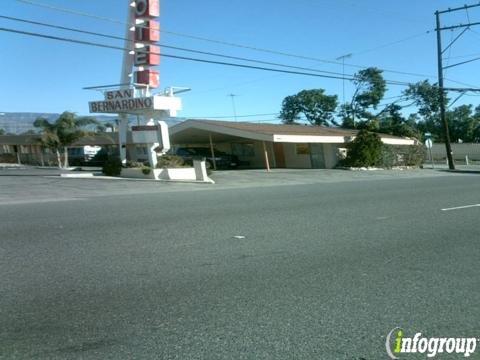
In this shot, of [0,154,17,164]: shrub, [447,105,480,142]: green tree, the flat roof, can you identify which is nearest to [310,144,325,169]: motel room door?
the flat roof

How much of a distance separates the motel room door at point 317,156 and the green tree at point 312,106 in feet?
123

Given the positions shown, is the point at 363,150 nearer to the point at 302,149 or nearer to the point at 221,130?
the point at 302,149

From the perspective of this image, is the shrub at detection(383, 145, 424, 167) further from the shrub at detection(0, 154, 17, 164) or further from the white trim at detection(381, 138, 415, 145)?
the shrub at detection(0, 154, 17, 164)

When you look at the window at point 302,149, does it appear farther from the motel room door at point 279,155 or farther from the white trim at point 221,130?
the white trim at point 221,130

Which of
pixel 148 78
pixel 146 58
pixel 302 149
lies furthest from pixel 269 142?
pixel 146 58

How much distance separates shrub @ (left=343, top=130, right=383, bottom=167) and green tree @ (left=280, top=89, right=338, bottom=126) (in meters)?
37.9

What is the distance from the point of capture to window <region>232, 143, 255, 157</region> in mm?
43334

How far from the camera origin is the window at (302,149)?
40.6 m

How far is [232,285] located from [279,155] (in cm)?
3698

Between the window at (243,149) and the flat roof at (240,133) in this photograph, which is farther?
the window at (243,149)

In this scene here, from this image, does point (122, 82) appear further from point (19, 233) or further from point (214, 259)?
point (214, 259)

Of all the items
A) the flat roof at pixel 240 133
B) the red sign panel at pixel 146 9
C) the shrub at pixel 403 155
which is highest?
the red sign panel at pixel 146 9

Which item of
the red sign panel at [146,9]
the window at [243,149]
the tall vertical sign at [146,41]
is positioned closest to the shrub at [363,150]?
the window at [243,149]

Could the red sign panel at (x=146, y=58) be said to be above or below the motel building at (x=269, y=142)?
above
